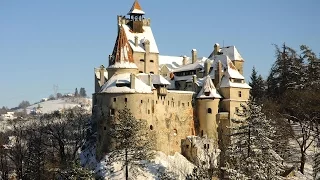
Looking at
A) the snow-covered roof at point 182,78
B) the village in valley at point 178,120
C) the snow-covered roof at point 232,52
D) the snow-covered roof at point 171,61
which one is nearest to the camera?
the village in valley at point 178,120

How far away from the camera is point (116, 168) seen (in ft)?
190

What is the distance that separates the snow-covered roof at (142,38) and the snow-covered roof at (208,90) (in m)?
9.75

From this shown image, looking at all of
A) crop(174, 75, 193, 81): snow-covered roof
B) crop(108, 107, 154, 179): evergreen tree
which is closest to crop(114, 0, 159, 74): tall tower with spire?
crop(174, 75, 193, 81): snow-covered roof

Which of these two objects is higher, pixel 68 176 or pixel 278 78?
pixel 278 78

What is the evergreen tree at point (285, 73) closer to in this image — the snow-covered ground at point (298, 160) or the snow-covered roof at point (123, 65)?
the snow-covered ground at point (298, 160)

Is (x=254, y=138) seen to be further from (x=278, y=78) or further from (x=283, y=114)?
(x=278, y=78)

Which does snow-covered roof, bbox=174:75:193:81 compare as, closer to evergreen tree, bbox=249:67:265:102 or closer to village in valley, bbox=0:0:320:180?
village in valley, bbox=0:0:320:180

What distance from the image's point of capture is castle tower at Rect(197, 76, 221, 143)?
65812 millimetres

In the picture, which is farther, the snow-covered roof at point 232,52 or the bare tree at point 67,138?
the bare tree at point 67,138

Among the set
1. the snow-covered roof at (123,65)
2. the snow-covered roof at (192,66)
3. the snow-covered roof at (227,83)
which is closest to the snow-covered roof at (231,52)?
the snow-covered roof at (192,66)

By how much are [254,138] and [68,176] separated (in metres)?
20.2

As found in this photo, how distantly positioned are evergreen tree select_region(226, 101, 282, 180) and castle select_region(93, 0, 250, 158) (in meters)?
11.7

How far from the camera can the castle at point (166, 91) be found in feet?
199

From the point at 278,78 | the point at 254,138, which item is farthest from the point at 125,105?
the point at 278,78
